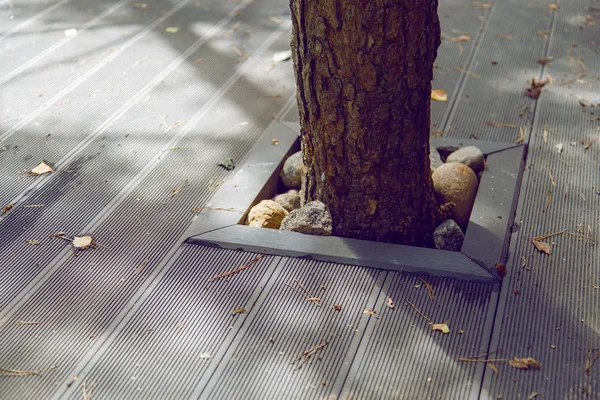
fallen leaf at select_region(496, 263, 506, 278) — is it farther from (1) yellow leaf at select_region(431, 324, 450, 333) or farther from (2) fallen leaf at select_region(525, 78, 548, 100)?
(2) fallen leaf at select_region(525, 78, 548, 100)

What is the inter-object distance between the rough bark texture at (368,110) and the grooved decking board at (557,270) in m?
0.48

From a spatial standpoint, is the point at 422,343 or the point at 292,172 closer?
the point at 422,343

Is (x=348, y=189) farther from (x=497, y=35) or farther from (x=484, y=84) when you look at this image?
(x=497, y=35)

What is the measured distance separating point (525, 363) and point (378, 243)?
29.7 inches

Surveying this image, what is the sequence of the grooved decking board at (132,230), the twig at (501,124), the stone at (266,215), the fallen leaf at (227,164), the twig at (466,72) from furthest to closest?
1. the twig at (466,72)
2. the twig at (501,124)
3. the fallen leaf at (227,164)
4. the stone at (266,215)
5. the grooved decking board at (132,230)

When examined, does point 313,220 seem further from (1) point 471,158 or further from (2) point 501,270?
(1) point 471,158

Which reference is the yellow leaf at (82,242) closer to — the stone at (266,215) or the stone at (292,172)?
the stone at (266,215)

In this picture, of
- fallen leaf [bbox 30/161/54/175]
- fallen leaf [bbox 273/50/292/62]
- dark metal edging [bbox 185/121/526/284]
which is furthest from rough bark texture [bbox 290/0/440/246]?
fallen leaf [bbox 273/50/292/62]

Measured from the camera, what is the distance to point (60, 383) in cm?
194

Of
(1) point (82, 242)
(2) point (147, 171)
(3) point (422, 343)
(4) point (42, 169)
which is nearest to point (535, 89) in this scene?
(3) point (422, 343)

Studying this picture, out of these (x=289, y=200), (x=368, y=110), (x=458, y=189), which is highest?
(x=368, y=110)

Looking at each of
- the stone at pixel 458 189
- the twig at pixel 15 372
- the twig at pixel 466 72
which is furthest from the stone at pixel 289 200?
the twig at pixel 466 72

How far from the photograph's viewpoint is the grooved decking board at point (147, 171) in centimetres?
261

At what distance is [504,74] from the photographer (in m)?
3.67
